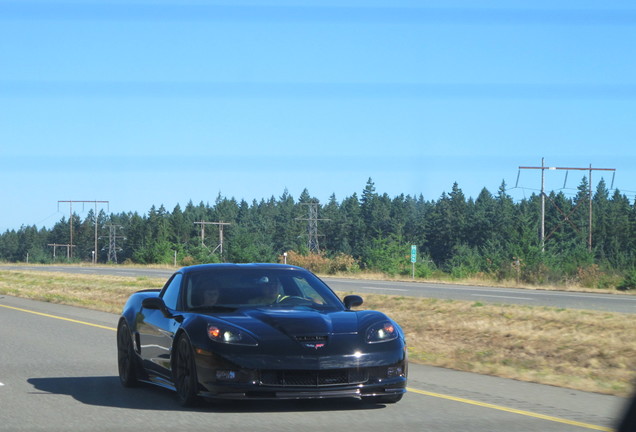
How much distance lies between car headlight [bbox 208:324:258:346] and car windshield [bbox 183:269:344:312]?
72 centimetres

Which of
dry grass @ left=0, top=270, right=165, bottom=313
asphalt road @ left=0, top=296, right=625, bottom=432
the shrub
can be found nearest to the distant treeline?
the shrub

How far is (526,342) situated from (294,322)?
27.9 ft

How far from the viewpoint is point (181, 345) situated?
8.87m

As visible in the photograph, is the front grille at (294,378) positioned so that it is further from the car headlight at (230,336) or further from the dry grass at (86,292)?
the dry grass at (86,292)

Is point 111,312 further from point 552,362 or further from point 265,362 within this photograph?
point 265,362

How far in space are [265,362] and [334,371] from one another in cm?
58

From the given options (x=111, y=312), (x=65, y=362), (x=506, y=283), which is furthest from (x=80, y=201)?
(x=65, y=362)

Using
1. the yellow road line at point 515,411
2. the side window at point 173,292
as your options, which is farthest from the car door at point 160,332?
the yellow road line at point 515,411

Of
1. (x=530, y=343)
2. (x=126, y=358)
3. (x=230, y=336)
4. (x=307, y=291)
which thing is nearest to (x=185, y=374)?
(x=230, y=336)

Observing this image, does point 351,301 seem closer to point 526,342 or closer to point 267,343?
point 267,343

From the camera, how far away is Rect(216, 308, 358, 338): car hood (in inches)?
328

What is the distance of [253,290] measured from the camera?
955 cm

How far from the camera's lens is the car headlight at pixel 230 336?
8.27m

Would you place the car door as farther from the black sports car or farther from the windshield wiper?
the windshield wiper
